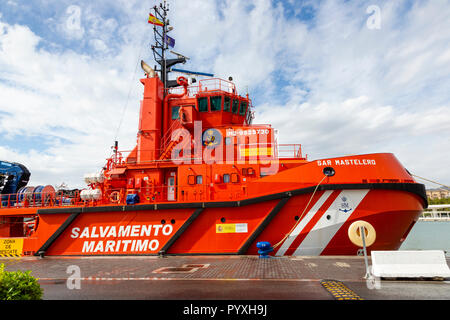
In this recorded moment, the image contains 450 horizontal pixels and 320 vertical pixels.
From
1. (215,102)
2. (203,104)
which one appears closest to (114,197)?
(203,104)

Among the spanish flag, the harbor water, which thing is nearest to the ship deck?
the harbor water

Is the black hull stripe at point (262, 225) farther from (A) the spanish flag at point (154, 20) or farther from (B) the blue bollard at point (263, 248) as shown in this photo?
(A) the spanish flag at point (154, 20)

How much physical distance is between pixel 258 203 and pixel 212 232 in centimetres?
204

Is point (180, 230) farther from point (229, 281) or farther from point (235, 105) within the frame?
point (235, 105)

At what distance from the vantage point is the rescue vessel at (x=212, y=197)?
29.9 feet

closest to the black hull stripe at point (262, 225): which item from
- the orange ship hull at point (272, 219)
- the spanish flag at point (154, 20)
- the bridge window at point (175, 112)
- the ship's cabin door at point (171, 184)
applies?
the orange ship hull at point (272, 219)

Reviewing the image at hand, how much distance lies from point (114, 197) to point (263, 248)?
275 inches

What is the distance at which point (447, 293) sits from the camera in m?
5.19

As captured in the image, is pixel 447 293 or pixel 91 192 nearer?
pixel 447 293

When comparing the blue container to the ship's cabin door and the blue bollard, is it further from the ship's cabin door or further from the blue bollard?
the blue bollard

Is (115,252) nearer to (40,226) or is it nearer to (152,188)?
(152,188)

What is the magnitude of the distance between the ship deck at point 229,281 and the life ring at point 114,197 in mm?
2804
